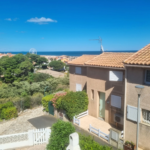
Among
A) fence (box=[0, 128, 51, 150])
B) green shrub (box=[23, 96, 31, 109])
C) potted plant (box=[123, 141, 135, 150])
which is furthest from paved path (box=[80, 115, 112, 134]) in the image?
green shrub (box=[23, 96, 31, 109])

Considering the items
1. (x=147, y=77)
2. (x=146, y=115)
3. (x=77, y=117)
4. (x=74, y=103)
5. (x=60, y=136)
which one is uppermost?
(x=147, y=77)

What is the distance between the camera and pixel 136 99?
8.94 meters

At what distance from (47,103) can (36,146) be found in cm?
610

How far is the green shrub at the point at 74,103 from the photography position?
43.4 ft

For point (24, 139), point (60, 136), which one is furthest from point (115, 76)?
point (24, 139)

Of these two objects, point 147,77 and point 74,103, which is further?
point 74,103

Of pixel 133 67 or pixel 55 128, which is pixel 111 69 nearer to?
pixel 133 67

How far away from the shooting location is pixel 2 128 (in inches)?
551

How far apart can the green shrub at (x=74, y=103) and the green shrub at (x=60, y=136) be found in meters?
4.82

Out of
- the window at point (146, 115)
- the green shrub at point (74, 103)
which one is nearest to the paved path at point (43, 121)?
the green shrub at point (74, 103)

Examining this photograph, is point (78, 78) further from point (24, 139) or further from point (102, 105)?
point (24, 139)

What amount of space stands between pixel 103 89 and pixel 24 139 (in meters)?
7.06

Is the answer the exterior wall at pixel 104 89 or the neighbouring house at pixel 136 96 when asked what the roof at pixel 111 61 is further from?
the neighbouring house at pixel 136 96

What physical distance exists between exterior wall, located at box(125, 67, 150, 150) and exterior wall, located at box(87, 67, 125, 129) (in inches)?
76.4
